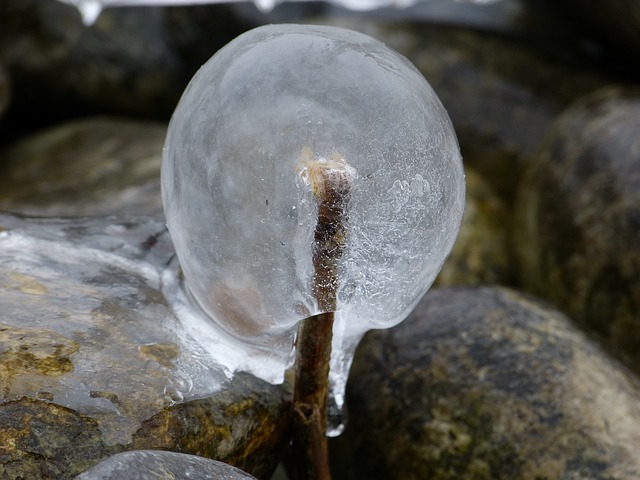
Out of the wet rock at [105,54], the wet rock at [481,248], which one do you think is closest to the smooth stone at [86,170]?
the wet rock at [105,54]

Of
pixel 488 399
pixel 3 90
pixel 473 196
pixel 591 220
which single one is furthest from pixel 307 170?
pixel 3 90

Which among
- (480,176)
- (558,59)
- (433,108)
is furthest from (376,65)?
(558,59)

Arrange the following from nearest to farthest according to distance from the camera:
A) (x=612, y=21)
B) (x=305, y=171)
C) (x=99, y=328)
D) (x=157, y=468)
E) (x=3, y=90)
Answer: (x=157, y=468)
(x=305, y=171)
(x=99, y=328)
(x=3, y=90)
(x=612, y=21)

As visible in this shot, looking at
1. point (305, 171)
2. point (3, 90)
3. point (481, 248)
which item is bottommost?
point (481, 248)

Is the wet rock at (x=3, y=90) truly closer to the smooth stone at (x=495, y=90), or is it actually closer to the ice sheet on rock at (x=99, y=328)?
the smooth stone at (x=495, y=90)

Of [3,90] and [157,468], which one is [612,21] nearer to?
[3,90]

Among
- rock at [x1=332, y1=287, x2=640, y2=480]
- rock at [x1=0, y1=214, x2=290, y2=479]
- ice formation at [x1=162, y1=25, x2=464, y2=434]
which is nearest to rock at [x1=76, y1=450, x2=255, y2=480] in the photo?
rock at [x1=0, y1=214, x2=290, y2=479]
